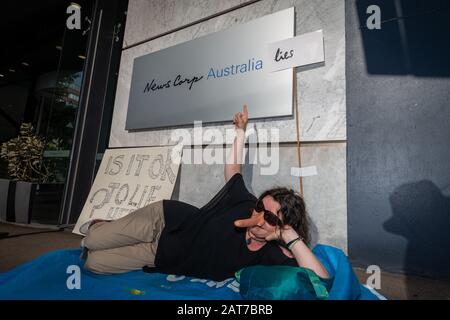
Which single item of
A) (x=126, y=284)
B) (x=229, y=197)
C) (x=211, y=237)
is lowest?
(x=126, y=284)

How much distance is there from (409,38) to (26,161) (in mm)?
4423

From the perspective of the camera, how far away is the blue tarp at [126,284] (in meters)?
1.32

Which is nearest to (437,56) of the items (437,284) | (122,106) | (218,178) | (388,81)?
(388,81)

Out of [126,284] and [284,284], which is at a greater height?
[284,284]

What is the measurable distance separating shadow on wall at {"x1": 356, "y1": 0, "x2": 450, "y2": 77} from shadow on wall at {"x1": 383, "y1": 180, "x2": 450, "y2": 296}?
75cm

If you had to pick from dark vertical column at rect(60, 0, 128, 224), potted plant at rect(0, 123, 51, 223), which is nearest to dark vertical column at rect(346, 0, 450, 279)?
dark vertical column at rect(60, 0, 128, 224)

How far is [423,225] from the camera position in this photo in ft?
5.32

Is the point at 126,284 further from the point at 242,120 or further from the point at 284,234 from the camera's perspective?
the point at 242,120

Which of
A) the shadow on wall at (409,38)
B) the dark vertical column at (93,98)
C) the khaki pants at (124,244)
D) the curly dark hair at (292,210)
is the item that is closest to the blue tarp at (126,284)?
the khaki pants at (124,244)

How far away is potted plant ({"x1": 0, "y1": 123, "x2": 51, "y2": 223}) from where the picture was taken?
3.34 meters

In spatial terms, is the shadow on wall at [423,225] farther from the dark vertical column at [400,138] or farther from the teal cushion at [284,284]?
the teal cushion at [284,284]

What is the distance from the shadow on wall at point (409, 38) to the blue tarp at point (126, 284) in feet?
4.24

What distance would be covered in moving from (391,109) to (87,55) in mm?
3523

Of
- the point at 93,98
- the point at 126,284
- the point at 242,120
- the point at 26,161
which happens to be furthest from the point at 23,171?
the point at 242,120
